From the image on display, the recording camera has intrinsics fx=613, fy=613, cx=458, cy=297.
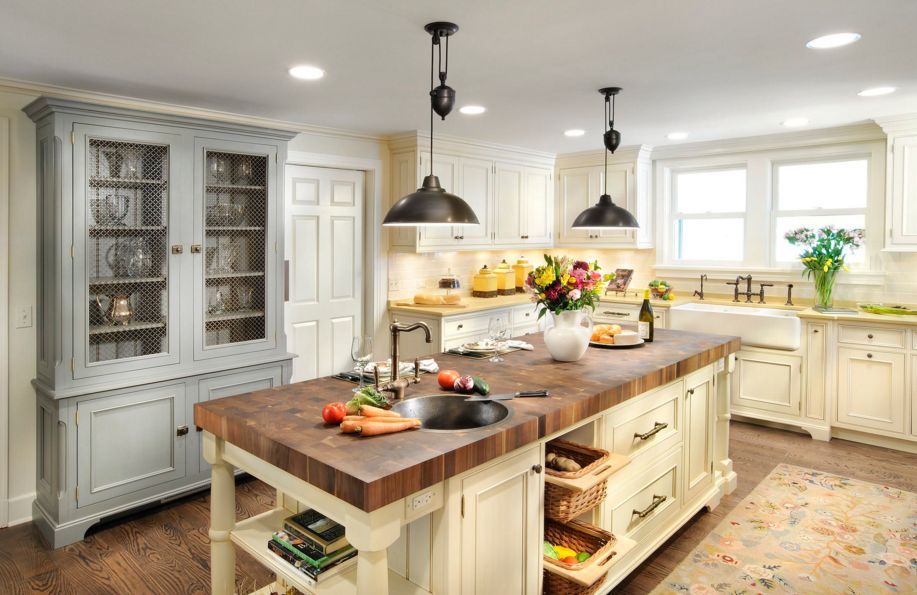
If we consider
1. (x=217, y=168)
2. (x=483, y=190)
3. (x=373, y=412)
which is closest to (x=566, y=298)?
(x=373, y=412)

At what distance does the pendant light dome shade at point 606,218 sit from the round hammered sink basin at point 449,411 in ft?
6.04

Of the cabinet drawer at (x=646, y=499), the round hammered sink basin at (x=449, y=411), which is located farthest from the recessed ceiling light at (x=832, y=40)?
the round hammered sink basin at (x=449, y=411)

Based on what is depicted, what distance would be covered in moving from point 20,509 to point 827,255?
18.8ft

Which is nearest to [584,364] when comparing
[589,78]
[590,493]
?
[590,493]

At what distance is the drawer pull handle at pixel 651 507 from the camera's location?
9.08 feet

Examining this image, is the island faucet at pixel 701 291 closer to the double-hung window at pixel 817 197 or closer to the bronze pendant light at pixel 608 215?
the double-hung window at pixel 817 197

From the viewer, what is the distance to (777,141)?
5.14 m

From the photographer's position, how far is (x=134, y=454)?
135 inches

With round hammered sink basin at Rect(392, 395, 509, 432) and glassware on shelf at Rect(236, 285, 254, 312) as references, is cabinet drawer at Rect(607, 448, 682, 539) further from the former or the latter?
glassware on shelf at Rect(236, 285, 254, 312)

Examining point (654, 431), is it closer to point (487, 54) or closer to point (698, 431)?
point (698, 431)

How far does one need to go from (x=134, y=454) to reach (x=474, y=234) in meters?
3.17

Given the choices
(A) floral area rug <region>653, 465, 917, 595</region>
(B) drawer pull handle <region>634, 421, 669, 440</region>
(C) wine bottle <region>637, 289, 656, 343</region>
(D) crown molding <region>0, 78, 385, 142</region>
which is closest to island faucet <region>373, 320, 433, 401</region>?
(B) drawer pull handle <region>634, 421, 669, 440</region>

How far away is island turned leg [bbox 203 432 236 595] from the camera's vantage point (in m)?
2.28

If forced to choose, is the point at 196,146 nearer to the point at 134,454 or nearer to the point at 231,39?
the point at 231,39
